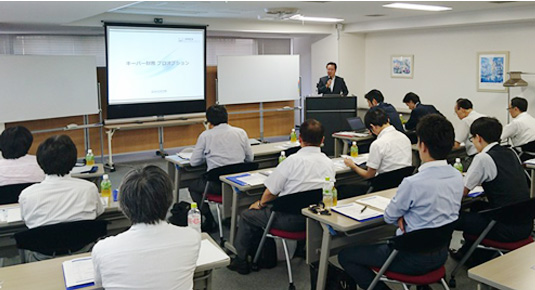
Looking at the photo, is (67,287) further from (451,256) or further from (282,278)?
(451,256)

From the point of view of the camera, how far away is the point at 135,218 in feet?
6.91

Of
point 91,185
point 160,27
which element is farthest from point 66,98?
point 91,185

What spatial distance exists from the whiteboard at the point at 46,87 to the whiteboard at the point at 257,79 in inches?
106

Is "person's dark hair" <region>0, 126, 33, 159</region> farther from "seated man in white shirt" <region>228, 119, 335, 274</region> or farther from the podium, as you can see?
the podium

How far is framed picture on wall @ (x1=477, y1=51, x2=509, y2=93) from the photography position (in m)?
8.73

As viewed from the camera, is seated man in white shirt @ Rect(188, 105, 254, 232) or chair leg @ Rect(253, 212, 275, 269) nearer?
chair leg @ Rect(253, 212, 275, 269)

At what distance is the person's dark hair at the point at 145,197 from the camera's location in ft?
6.89

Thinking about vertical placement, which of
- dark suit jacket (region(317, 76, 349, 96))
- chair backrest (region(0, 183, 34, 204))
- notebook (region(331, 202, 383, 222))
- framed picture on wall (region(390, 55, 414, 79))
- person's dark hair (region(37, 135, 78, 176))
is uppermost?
framed picture on wall (region(390, 55, 414, 79))

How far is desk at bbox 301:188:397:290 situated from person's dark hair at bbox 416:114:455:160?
0.66 metres

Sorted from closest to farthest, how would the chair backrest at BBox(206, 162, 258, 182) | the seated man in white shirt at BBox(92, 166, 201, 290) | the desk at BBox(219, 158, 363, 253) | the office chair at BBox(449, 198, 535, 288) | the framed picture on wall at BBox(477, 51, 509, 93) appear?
the seated man in white shirt at BBox(92, 166, 201, 290) → the office chair at BBox(449, 198, 535, 288) → the desk at BBox(219, 158, 363, 253) → the chair backrest at BBox(206, 162, 258, 182) → the framed picture on wall at BBox(477, 51, 509, 93)

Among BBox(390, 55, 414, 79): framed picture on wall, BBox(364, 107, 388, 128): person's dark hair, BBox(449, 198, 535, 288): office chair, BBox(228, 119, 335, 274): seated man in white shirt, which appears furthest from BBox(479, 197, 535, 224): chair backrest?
BBox(390, 55, 414, 79): framed picture on wall

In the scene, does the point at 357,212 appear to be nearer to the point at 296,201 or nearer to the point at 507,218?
the point at 296,201

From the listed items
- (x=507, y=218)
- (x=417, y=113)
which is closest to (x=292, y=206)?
(x=507, y=218)

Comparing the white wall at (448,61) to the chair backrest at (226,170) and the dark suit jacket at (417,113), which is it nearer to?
the dark suit jacket at (417,113)
